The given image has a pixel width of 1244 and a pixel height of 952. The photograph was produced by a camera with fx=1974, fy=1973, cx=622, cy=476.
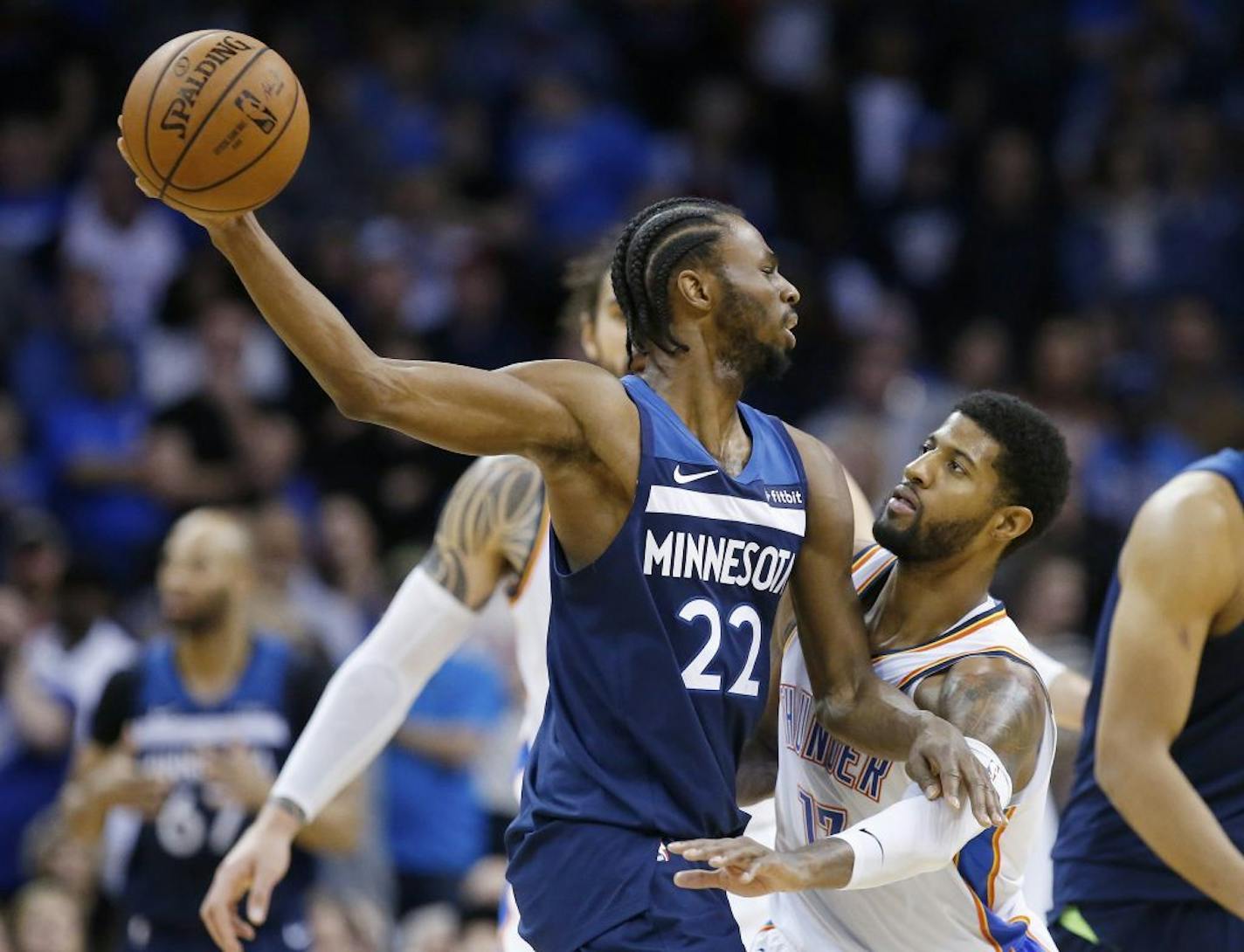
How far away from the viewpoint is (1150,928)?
197 inches

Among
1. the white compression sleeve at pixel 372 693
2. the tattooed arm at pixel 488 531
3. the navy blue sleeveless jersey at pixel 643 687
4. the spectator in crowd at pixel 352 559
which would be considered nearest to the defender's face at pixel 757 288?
the navy blue sleeveless jersey at pixel 643 687

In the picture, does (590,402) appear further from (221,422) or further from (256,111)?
(221,422)

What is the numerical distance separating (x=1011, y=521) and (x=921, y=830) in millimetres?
872

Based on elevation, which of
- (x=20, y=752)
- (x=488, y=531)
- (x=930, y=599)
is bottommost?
(x=20, y=752)

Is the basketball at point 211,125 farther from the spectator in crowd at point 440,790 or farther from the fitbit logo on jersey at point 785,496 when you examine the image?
the spectator in crowd at point 440,790

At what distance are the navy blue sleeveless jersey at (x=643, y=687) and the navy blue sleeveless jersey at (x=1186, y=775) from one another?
4.69ft

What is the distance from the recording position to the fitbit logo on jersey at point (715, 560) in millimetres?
3895

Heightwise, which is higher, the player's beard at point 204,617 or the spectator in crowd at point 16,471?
the player's beard at point 204,617

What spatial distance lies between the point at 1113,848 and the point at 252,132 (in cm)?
284

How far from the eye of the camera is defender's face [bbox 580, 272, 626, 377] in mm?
5418

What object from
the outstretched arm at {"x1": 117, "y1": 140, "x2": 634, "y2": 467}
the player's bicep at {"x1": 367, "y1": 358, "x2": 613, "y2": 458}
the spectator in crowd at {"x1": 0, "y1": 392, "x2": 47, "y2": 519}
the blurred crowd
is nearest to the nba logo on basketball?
the outstretched arm at {"x1": 117, "y1": 140, "x2": 634, "y2": 467}

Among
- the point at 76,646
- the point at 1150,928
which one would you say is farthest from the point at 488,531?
the point at 76,646

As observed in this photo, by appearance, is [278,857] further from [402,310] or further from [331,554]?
[402,310]

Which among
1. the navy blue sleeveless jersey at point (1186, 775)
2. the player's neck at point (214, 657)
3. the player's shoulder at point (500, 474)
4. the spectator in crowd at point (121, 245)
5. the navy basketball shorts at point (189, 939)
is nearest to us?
the navy blue sleeveless jersey at point (1186, 775)
